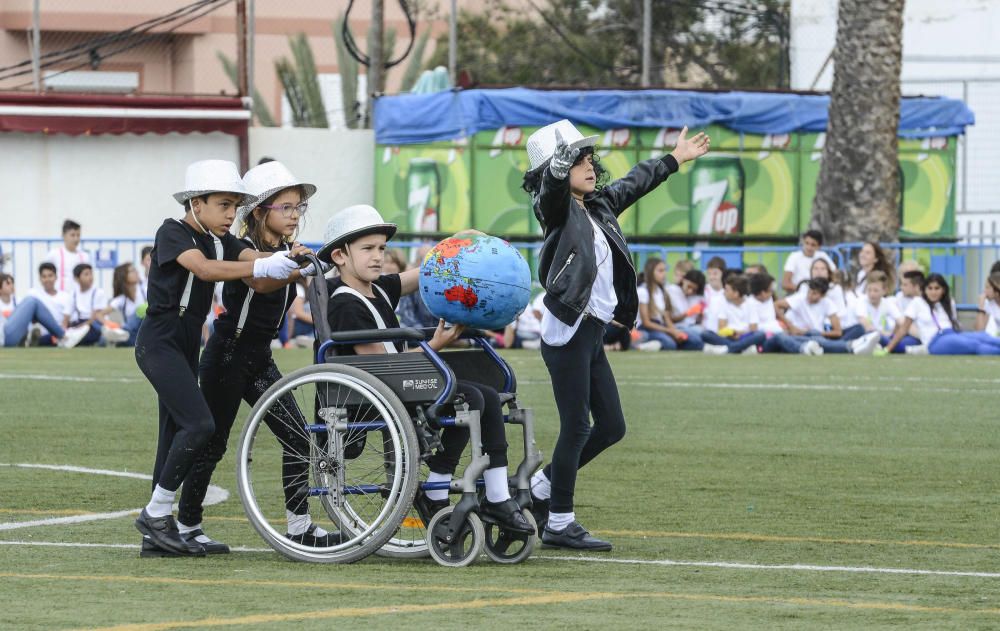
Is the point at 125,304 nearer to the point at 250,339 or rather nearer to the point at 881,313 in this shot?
the point at 881,313

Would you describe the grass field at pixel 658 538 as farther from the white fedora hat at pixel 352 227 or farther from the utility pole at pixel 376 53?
the utility pole at pixel 376 53

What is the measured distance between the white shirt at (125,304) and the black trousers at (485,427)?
57.3 feet

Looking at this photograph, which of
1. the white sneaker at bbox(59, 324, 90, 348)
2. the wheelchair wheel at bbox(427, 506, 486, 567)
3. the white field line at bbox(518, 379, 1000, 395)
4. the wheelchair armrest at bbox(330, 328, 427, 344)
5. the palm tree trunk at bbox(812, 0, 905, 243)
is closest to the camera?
the wheelchair wheel at bbox(427, 506, 486, 567)

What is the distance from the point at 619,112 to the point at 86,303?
29.9 ft

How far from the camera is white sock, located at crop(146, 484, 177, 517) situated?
779cm

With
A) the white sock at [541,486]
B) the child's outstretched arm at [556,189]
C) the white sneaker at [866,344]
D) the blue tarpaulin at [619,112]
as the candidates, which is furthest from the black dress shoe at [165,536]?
the blue tarpaulin at [619,112]

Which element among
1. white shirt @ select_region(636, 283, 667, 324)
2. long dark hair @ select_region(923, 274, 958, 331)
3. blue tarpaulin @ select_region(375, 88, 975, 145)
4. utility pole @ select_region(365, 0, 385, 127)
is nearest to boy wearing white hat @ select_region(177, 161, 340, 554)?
white shirt @ select_region(636, 283, 667, 324)

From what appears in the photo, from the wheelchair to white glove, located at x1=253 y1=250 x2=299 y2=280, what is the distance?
116mm

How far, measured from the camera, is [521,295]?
7605 mm

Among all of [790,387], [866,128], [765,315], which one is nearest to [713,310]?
[765,315]

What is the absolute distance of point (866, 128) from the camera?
26.5m

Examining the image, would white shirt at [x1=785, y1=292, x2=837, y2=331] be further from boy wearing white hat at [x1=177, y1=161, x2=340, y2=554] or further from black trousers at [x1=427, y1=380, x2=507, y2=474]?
black trousers at [x1=427, y1=380, x2=507, y2=474]

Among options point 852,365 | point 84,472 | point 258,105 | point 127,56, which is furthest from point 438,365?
point 258,105

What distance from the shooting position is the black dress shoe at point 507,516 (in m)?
7.48
